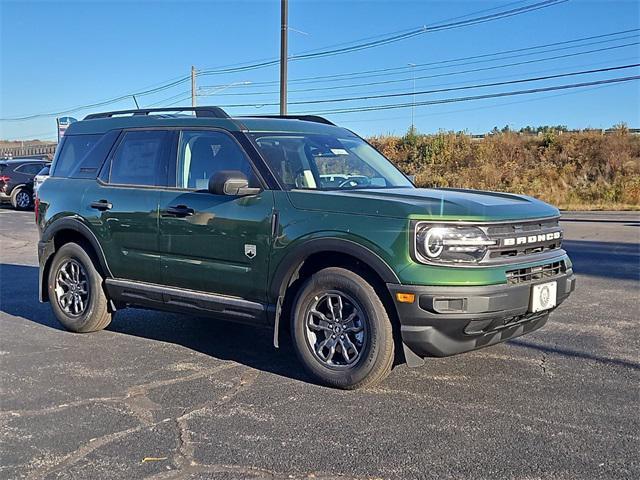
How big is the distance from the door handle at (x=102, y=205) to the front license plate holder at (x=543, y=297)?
353 cm

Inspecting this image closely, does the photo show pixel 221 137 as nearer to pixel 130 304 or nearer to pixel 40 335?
pixel 130 304

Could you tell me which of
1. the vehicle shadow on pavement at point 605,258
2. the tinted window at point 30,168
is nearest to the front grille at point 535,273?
the vehicle shadow on pavement at point 605,258

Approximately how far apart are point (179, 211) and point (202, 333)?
139 cm

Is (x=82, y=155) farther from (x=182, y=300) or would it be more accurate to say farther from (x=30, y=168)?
(x=30, y=168)

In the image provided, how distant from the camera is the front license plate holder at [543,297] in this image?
4402 mm

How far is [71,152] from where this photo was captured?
6.47 m

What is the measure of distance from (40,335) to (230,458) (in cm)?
335

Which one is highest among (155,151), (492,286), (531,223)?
(155,151)

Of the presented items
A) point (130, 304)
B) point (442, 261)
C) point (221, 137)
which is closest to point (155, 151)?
point (221, 137)

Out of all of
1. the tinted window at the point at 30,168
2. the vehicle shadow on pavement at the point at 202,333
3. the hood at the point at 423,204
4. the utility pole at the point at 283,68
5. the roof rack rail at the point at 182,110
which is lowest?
the vehicle shadow on pavement at the point at 202,333

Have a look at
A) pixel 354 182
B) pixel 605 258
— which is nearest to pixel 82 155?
pixel 354 182

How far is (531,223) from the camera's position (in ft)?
15.0

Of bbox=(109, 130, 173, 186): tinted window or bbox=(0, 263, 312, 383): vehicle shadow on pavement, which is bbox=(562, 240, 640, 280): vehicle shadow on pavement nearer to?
bbox=(0, 263, 312, 383): vehicle shadow on pavement

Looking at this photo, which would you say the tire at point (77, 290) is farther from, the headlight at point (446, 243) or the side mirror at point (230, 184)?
the headlight at point (446, 243)
